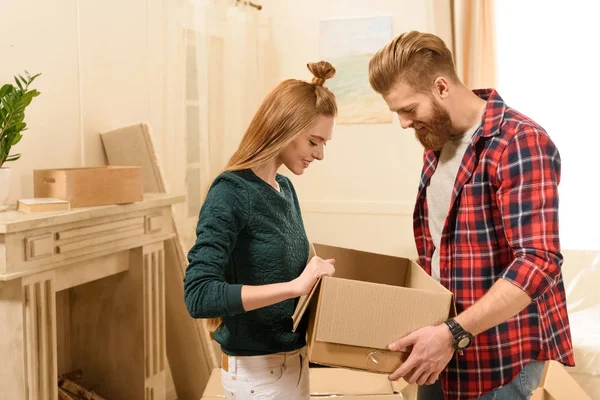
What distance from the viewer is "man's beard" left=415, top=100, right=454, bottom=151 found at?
5.49 ft

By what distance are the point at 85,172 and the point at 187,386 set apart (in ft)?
4.26

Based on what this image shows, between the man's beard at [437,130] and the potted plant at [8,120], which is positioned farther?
the potted plant at [8,120]

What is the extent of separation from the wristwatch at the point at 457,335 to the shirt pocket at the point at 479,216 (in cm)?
25

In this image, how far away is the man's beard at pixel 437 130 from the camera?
167cm

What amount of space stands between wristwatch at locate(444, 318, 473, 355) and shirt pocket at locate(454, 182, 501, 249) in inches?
9.7

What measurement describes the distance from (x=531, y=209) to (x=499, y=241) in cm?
16

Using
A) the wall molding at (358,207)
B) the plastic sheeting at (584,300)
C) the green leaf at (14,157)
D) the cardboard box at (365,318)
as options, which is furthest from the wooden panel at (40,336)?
the wall molding at (358,207)

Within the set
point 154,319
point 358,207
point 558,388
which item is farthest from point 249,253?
point 358,207

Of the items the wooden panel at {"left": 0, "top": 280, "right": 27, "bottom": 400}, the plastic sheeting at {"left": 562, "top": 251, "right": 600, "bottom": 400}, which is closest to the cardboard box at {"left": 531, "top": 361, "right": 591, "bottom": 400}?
the plastic sheeting at {"left": 562, "top": 251, "right": 600, "bottom": 400}

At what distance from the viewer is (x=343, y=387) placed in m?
2.45

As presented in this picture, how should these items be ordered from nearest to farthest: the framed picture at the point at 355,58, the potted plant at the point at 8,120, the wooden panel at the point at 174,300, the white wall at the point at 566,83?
the potted plant at the point at 8,120 < the wooden panel at the point at 174,300 < the white wall at the point at 566,83 < the framed picture at the point at 355,58

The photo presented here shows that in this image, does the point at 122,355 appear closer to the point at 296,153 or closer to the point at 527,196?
the point at 296,153

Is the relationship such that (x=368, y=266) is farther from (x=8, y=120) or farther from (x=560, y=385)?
(x=560, y=385)

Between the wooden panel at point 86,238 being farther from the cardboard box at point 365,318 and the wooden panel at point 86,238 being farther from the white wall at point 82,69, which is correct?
the cardboard box at point 365,318
